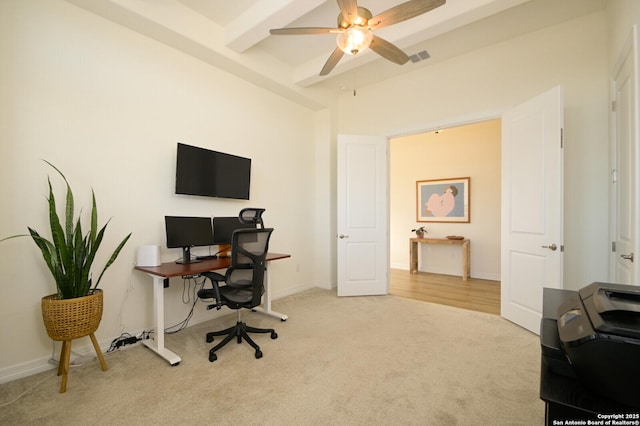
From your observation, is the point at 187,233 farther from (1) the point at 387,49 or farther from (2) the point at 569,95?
(2) the point at 569,95

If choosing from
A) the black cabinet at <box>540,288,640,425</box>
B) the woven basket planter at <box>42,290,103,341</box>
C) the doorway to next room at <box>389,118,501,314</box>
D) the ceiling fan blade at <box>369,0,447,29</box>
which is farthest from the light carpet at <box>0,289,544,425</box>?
the ceiling fan blade at <box>369,0,447,29</box>

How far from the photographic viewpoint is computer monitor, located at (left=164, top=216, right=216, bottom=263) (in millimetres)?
2826

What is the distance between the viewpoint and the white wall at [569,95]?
9.48 ft

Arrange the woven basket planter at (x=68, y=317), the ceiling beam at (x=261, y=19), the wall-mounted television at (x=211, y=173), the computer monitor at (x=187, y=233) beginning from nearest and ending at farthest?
the woven basket planter at (x=68, y=317)
the ceiling beam at (x=261, y=19)
the computer monitor at (x=187, y=233)
the wall-mounted television at (x=211, y=173)

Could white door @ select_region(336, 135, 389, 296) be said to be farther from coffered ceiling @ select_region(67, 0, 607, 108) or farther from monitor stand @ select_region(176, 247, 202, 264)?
monitor stand @ select_region(176, 247, 202, 264)

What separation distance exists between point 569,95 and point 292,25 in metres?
3.12

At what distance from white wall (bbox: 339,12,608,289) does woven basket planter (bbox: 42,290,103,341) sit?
14.1ft

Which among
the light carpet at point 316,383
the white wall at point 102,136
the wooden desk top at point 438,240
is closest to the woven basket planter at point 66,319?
the light carpet at point 316,383

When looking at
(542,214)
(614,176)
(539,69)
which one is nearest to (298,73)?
(539,69)

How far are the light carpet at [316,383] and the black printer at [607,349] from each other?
1264 mm

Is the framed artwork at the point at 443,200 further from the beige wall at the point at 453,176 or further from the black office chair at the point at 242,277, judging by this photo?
the black office chair at the point at 242,277

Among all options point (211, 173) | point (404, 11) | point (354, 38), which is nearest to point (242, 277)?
point (211, 173)

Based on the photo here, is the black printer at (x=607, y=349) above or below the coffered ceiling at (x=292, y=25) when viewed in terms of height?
below

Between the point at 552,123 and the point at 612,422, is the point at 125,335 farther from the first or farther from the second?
the point at 552,123
